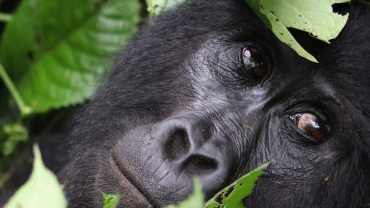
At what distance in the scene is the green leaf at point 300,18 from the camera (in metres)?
2.70

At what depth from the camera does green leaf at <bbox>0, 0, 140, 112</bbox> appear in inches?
158

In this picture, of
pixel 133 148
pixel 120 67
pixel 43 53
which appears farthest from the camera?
pixel 43 53

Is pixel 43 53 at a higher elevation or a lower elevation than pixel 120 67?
lower

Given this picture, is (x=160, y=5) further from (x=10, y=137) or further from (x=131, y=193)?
(x=10, y=137)

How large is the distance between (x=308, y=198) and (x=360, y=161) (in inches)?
9.3

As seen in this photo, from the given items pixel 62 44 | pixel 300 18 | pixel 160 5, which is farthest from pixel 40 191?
pixel 62 44

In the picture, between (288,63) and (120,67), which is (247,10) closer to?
(288,63)

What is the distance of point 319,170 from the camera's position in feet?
9.04

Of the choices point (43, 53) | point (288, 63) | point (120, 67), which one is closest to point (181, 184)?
point (288, 63)

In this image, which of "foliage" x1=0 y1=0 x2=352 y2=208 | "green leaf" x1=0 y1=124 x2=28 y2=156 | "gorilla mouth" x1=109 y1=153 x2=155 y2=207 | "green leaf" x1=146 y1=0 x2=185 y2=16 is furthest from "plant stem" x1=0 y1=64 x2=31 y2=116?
"gorilla mouth" x1=109 y1=153 x2=155 y2=207

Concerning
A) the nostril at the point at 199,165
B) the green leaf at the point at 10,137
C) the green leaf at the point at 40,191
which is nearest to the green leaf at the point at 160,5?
the nostril at the point at 199,165

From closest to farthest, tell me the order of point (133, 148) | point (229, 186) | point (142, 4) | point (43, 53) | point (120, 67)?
1. point (229, 186)
2. point (133, 148)
3. point (120, 67)
4. point (142, 4)
5. point (43, 53)

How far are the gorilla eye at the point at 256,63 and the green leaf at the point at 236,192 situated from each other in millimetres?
507

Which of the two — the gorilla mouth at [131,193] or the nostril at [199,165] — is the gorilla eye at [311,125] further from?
the gorilla mouth at [131,193]
